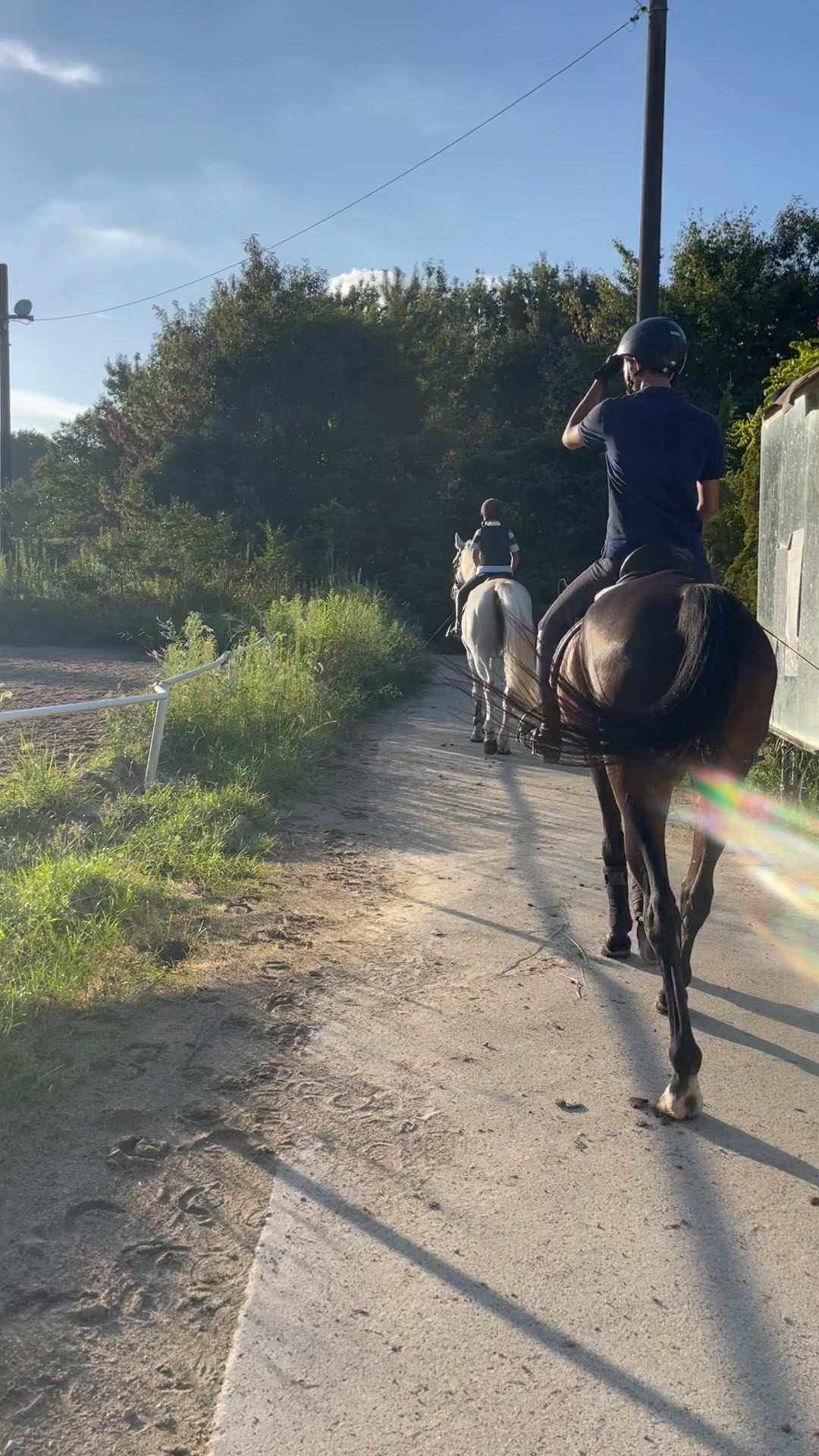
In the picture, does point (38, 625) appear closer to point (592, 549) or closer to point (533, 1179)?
point (592, 549)

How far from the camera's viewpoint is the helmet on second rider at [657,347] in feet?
15.1

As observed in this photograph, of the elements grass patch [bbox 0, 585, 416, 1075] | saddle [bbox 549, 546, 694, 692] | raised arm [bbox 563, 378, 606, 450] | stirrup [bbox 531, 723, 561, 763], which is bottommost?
grass patch [bbox 0, 585, 416, 1075]

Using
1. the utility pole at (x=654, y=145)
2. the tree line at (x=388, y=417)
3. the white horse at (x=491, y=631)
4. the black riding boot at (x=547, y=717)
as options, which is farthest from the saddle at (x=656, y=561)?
the tree line at (x=388, y=417)

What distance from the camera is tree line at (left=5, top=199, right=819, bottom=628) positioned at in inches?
880

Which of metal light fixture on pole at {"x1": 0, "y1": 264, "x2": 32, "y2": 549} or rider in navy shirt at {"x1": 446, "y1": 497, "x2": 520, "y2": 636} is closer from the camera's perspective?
rider in navy shirt at {"x1": 446, "y1": 497, "x2": 520, "y2": 636}

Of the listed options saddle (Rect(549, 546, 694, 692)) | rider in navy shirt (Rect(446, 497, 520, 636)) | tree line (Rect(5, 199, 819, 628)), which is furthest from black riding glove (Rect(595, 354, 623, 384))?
tree line (Rect(5, 199, 819, 628))

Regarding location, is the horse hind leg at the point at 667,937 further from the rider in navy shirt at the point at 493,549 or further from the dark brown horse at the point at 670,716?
the rider in navy shirt at the point at 493,549

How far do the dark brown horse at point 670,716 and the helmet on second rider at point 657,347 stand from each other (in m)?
0.90

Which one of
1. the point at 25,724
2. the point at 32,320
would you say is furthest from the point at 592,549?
the point at 25,724

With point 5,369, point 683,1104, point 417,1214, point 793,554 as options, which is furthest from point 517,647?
point 5,369

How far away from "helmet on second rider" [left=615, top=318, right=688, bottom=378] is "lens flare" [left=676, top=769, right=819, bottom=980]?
184cm

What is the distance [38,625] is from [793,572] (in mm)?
17344

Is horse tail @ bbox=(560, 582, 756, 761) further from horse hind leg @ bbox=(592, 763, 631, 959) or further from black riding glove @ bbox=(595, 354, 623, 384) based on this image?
black riding glove @ bbox=(595, 354, 623, 384)

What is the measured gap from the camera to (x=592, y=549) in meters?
24.5
